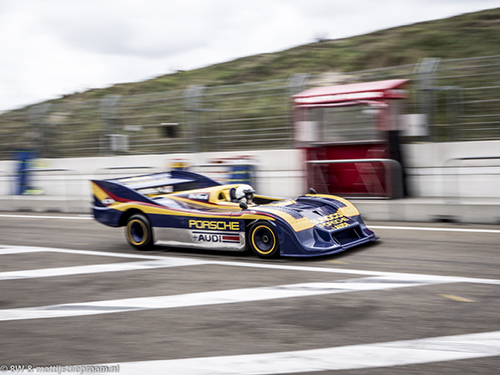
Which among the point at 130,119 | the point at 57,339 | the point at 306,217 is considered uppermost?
the point at 130,119

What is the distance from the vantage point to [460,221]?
9.01m

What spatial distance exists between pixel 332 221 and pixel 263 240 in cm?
88

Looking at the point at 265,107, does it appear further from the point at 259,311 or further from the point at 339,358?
the point at 339,358

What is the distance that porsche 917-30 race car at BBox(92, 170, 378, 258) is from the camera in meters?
6.58

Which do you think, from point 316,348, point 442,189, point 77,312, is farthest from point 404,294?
point 442,189

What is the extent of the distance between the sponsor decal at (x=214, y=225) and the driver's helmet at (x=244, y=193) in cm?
82

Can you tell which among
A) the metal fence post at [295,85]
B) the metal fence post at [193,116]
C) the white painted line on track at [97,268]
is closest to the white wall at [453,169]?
the metal fence post at [295,85]

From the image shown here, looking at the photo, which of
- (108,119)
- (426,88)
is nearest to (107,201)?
(426,88)

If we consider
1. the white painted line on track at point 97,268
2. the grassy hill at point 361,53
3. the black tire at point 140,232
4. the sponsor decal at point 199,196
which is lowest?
the white painted line on track at point 97,268

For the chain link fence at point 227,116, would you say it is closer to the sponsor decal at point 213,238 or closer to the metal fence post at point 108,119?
the metal fence post at point 108,119

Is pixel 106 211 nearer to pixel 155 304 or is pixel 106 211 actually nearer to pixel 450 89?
pixel 155 304

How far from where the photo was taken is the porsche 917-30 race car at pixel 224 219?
6.58 metres

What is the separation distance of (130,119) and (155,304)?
1133 cm

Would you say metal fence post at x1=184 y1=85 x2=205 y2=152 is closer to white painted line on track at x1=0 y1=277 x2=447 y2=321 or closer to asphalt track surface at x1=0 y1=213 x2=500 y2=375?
asphalt track surface at x1=0 y1=213 x2=500 y2=375
